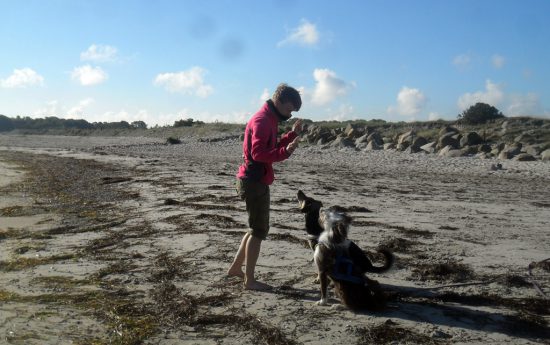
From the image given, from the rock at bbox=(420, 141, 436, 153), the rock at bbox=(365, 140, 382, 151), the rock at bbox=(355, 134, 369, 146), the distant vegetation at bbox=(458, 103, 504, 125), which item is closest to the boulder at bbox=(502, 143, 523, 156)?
the rock at bbox=(420, 141, 436, 153)

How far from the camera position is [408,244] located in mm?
6559

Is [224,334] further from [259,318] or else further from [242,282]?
[242,282]

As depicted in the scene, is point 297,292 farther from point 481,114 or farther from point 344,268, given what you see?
point 481,114

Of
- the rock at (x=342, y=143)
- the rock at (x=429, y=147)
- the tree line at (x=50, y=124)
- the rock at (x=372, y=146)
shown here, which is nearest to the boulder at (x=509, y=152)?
the rock at (x=429, y=147)

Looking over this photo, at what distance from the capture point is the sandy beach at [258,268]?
13.6 feet

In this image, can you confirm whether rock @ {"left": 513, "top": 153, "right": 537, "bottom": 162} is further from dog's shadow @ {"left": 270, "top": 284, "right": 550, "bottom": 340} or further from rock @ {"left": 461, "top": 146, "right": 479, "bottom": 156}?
dog's shadow @ {"left": 270, "top": 284, "right": 550, "bottom": 340}

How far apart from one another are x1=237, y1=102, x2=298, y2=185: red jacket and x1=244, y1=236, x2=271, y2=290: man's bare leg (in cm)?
63

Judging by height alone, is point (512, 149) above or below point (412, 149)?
above

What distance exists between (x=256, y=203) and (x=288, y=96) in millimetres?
1052


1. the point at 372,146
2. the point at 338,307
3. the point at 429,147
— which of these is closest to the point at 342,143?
the point at 372,146

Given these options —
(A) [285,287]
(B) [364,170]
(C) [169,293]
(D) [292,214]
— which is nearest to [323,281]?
(A) [285,287]

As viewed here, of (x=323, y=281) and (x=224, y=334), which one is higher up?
(x=323, y=281)

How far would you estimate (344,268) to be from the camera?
4.62 meters

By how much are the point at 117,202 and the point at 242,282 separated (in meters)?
5.85
